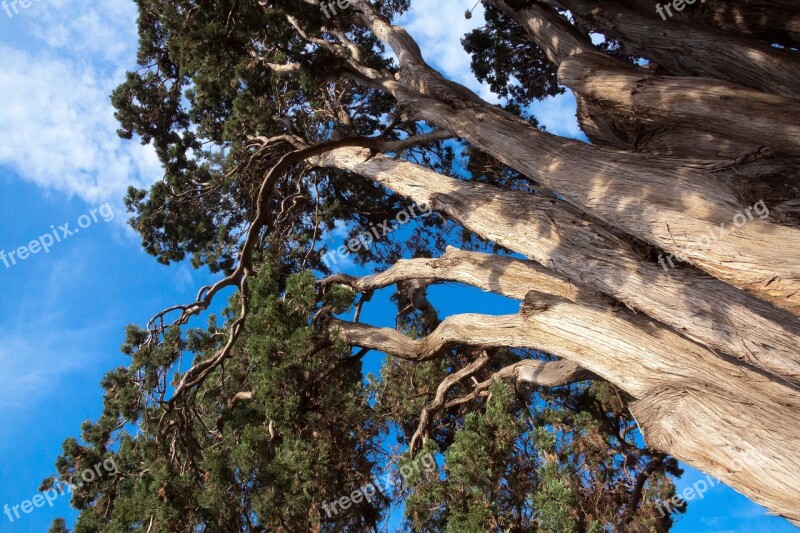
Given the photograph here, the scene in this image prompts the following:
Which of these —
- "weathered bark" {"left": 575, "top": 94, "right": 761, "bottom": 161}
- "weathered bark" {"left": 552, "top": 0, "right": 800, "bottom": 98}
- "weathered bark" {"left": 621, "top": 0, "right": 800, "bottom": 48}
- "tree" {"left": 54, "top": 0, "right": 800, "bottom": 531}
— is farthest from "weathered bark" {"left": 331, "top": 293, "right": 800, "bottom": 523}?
"weathered bark" {"left": 621, "top": 0, "right": 800, "bottom": 48}

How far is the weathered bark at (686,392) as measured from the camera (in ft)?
11.4

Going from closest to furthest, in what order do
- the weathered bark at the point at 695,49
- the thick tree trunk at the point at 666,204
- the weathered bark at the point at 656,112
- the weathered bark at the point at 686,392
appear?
the weathered bark at the point at 686,392
the thick tree trunk at the point at 666,204
the weathered bark at the point at 656,112
the weathered bark at the point at 695,49

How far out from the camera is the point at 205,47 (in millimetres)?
6676

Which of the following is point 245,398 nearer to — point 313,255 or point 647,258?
point 313,255

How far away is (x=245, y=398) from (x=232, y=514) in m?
2.42

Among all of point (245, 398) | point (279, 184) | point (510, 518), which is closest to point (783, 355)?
point (510, 518)

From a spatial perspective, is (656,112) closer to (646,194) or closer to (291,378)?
(646,194)

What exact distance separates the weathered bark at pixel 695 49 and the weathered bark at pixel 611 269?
2.65 meters

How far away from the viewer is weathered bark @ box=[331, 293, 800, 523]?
3482mm

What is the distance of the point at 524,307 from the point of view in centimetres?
541

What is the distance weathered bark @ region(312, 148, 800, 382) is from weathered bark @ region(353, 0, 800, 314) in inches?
10.0

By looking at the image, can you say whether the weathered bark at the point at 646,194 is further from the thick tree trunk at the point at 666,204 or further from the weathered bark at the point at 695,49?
the weathered bark at the point at 695,49

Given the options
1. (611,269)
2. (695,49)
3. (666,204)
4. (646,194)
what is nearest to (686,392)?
(611,269)

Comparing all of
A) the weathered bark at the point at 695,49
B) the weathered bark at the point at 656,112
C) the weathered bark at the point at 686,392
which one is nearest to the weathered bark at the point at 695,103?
the weathered bark at the point at 656,112
